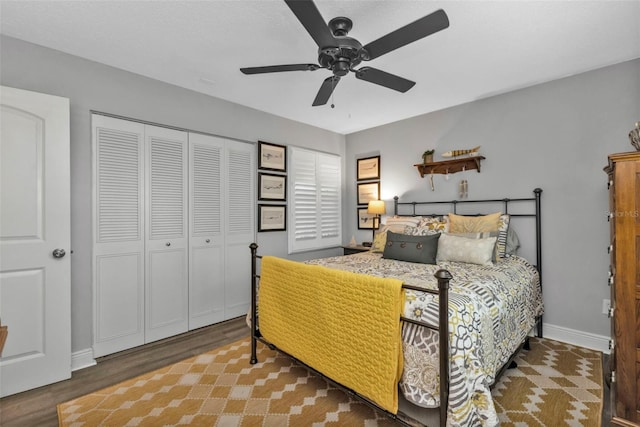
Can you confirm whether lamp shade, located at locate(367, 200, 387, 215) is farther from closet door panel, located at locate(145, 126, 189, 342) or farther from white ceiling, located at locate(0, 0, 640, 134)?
closet door panel, located at locate(145, 126, 189, 342)

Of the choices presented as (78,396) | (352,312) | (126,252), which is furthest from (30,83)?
(352,312)

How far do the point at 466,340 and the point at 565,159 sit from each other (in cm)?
236

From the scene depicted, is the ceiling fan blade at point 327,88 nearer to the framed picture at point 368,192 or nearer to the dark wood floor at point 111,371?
the framed picture at point 368,192

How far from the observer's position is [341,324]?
1778 mm

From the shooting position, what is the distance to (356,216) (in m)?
4.75

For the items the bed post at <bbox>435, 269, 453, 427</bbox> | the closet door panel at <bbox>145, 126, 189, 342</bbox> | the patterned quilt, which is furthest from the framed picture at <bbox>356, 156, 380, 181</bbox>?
the bed post at <bbox>435, 269, 453, 427</bbox>

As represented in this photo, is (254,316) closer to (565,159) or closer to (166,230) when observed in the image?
(166,230)

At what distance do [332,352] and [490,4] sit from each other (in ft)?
7.71

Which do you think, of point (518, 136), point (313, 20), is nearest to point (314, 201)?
point (518, 136)

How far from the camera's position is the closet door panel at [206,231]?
320 cm

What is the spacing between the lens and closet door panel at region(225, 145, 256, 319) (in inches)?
138

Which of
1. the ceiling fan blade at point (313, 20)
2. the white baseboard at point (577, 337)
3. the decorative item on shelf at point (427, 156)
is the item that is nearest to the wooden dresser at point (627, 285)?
the white baseboard at point (577, 337)

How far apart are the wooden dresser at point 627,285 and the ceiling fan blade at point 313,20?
1625 mm

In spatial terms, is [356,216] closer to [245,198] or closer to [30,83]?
[245,198]
